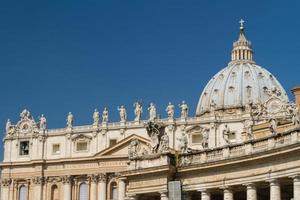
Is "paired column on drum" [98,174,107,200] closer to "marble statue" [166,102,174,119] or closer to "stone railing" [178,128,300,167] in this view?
"marble statue" [166,102,174,119]

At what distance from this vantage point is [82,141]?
429ft

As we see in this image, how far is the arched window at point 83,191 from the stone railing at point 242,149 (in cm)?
6852

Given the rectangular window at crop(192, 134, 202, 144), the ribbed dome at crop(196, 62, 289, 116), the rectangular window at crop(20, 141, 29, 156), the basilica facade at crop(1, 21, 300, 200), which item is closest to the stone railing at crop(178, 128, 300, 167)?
the basilica facade at crop(1, 21, 300, 200)

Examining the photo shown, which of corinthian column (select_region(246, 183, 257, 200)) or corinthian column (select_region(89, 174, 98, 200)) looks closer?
corinthian column (select_region(246, 183, 257, 200))

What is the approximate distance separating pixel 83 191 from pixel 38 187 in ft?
24.9

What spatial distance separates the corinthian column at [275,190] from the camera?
55.2 meters

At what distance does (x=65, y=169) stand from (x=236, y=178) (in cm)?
7436

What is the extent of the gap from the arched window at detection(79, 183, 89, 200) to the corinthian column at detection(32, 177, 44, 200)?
6374 mm

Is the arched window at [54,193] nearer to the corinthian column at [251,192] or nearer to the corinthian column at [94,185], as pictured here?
the corinthian column at [94,185]

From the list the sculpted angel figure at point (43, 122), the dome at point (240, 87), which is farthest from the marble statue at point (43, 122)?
the dome at point (240, 87)

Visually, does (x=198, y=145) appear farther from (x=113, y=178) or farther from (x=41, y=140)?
(x=41, y=140)

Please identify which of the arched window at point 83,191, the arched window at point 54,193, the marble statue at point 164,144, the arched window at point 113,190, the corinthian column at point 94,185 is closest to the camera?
the marble statue at point 164,144

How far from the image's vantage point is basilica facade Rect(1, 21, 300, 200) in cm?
5722

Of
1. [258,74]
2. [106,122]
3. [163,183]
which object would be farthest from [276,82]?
[163,183]
